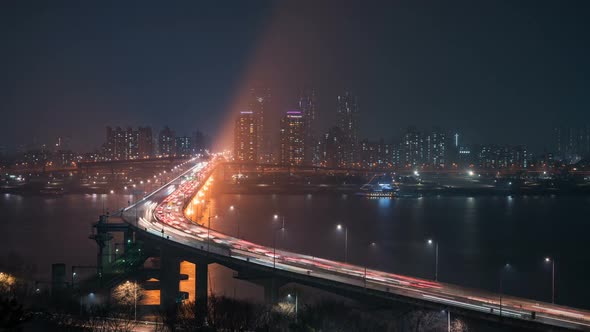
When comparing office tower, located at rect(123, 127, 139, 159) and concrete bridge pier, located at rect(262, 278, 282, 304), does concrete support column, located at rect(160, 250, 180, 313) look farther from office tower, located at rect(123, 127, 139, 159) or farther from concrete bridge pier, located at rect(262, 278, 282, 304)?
office tower, located at rect(123, 127, 139, 159)

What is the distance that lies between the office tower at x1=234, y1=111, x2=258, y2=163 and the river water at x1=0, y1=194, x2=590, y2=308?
2660 centimetres

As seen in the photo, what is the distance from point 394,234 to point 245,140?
37.2 metres

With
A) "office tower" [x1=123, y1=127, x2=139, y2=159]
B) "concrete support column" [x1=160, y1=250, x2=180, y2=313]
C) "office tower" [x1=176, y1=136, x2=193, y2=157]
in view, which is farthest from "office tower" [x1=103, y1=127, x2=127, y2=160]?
"concrete support column" [x1=160, y1=250, x2=180, y2=313]

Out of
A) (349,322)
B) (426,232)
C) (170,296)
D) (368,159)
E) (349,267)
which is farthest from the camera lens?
(368,159)

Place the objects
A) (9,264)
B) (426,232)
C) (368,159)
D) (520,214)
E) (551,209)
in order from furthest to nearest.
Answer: (368,159), (551,209), (520,214), (426,232), (9,264)

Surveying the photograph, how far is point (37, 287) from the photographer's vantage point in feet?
23.8

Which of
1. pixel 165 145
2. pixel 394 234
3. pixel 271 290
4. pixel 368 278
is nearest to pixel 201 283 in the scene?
pixel 271 290

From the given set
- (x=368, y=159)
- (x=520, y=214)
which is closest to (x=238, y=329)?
(x=520, y=214)

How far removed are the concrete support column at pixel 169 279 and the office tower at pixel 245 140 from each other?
135 ft

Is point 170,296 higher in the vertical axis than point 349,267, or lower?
lower

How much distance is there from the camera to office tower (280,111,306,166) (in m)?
46.5

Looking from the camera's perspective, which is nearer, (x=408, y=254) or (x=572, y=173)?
(x=408, y=254)

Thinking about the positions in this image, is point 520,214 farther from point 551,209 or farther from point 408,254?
point 408,254

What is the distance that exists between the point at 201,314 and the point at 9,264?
4846mm
